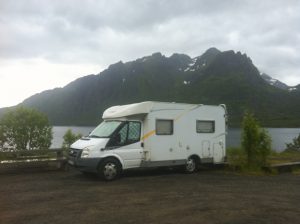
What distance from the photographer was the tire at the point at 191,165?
52.0ft

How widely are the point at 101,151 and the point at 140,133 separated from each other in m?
1.87

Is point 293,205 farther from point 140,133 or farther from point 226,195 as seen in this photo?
point 140,133

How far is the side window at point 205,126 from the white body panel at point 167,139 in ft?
0.39

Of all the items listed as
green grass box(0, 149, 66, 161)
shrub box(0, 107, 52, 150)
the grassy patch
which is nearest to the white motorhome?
green grass box(0, 149, 66, 161)

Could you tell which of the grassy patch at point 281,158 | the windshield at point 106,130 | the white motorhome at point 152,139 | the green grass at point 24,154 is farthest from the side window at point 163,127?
the grassy patch at point 281,158

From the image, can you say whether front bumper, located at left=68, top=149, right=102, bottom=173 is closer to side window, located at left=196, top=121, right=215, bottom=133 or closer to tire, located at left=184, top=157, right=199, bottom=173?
tire, located at left=184, top=157, right=199, bottom=173

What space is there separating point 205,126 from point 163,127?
2196 mm

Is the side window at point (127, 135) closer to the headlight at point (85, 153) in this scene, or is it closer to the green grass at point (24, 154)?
the headlight at point (85, 153)

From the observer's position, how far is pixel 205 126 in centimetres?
1658

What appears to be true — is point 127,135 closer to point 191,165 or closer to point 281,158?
point 191,165

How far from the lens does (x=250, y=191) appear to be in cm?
1161

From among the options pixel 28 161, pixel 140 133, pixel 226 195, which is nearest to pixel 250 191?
pixel 226 195

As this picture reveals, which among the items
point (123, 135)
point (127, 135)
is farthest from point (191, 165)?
point (123, 135)

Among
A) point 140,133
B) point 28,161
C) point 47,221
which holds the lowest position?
point 47,221
